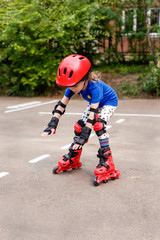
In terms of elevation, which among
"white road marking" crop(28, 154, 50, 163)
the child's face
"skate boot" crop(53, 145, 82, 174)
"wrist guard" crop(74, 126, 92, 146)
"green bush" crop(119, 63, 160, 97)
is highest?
the child's face

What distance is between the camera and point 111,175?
4.19 meters

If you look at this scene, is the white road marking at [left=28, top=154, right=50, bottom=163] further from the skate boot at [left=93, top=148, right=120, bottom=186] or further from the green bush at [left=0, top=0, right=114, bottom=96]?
the green bush at [left=0, top=0, right=114, bottom=96]

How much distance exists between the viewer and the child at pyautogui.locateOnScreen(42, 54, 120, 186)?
3.76 meters

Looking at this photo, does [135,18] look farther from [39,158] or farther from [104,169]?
[104,169]

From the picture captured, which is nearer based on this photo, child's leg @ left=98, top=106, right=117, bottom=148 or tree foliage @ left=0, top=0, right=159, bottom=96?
child's leg @ left=98, top=106, right=117, bottom=148

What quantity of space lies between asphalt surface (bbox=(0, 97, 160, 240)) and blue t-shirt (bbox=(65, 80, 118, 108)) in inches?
35.4

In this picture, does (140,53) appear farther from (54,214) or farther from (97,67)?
(54,214)

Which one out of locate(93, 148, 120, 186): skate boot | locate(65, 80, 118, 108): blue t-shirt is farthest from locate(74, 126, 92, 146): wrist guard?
locate(93, 148, 120, 186): skate boot

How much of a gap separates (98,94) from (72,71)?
385mm

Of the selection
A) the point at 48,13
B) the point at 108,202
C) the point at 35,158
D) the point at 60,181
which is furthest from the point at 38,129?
the point at 48,13

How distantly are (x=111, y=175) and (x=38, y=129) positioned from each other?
3175 millimetres

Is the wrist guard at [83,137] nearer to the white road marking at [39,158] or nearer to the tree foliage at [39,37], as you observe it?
the white road marking at [39,158]

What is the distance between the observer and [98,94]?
390cm

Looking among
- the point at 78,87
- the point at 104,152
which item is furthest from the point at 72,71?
the point at 104,152
